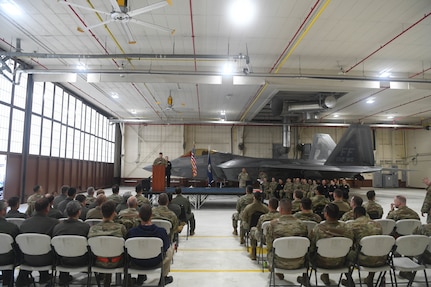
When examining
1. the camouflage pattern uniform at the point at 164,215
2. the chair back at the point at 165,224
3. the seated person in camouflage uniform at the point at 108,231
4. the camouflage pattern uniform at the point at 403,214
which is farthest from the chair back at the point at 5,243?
the camouflage pattern uniform at the point at 403,214

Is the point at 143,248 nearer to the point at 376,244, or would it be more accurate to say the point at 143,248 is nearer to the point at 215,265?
the point at 215,265

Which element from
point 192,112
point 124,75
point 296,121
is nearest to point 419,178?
point 296,121

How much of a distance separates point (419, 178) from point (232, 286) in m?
32.0

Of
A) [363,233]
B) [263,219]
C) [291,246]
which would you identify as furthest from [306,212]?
[291,246]

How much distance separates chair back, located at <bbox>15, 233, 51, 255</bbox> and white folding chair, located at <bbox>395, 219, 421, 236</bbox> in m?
5.53

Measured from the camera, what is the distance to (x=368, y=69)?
13.7 metres

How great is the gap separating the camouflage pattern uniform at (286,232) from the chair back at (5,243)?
3.44 meters

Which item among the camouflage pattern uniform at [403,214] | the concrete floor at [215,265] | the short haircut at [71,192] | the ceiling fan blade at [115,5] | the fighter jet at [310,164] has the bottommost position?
the concrete floor at [215,265]

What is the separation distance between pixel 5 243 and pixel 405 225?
620 cm

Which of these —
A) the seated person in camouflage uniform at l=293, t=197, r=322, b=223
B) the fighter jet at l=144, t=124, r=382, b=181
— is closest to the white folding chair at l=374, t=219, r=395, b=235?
the seated person in camouflage uniform at l=293, t=197, r=322, b=223

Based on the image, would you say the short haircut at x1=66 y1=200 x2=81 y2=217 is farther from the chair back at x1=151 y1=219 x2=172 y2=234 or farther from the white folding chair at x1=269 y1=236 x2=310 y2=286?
the white folding chair at x1=269 y1=236 x2=310 y2=286

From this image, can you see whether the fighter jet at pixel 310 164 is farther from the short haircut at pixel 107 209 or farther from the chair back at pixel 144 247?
the chair back at pixel 144 247

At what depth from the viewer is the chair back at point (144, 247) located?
340cm

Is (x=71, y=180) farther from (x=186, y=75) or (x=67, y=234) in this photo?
(x=67, y=234)
